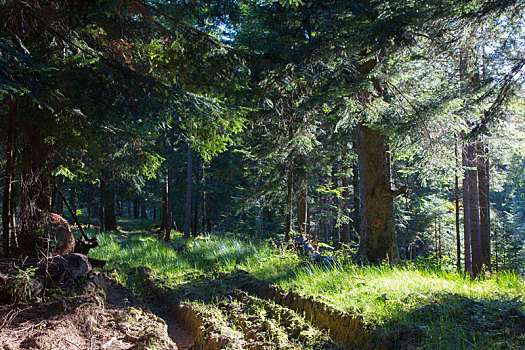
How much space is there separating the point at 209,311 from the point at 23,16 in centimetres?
530

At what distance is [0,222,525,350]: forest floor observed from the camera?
3521 mm

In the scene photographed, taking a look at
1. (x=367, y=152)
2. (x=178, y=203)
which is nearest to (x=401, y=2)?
(x=367, y=152)

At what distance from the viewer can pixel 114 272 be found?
25.5 ft

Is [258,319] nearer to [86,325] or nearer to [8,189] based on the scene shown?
[86,325]

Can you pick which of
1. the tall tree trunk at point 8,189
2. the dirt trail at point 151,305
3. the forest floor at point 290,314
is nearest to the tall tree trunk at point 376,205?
the forest floor at point 290,314

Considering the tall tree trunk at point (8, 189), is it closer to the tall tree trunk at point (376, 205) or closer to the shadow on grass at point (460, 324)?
the shadow on grass at point (460, 324)

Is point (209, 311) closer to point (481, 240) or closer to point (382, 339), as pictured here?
point (382, 339)

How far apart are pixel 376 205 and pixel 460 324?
3959 millimetres

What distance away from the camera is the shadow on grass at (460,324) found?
319 centimetres

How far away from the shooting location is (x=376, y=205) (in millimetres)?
7375

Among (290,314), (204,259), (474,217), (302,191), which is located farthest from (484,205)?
(290,314)

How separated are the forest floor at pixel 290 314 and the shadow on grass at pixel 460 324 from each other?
0.01 m

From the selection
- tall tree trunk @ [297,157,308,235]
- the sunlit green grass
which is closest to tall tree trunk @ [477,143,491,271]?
tall tree trunk @ [297,157,308,235]

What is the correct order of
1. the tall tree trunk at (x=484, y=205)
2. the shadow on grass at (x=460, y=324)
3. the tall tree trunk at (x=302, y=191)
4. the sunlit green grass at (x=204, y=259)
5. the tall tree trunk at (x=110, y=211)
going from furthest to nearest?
the tall tree trunk at (x=110, y=211) < the tall tree trunk at (x=302, y=191) < the tall tree trunk at (x=484, y=205) < the sunlit green grass at (x=204, y=259) < the shadow on grass at (x=460, y=324)
